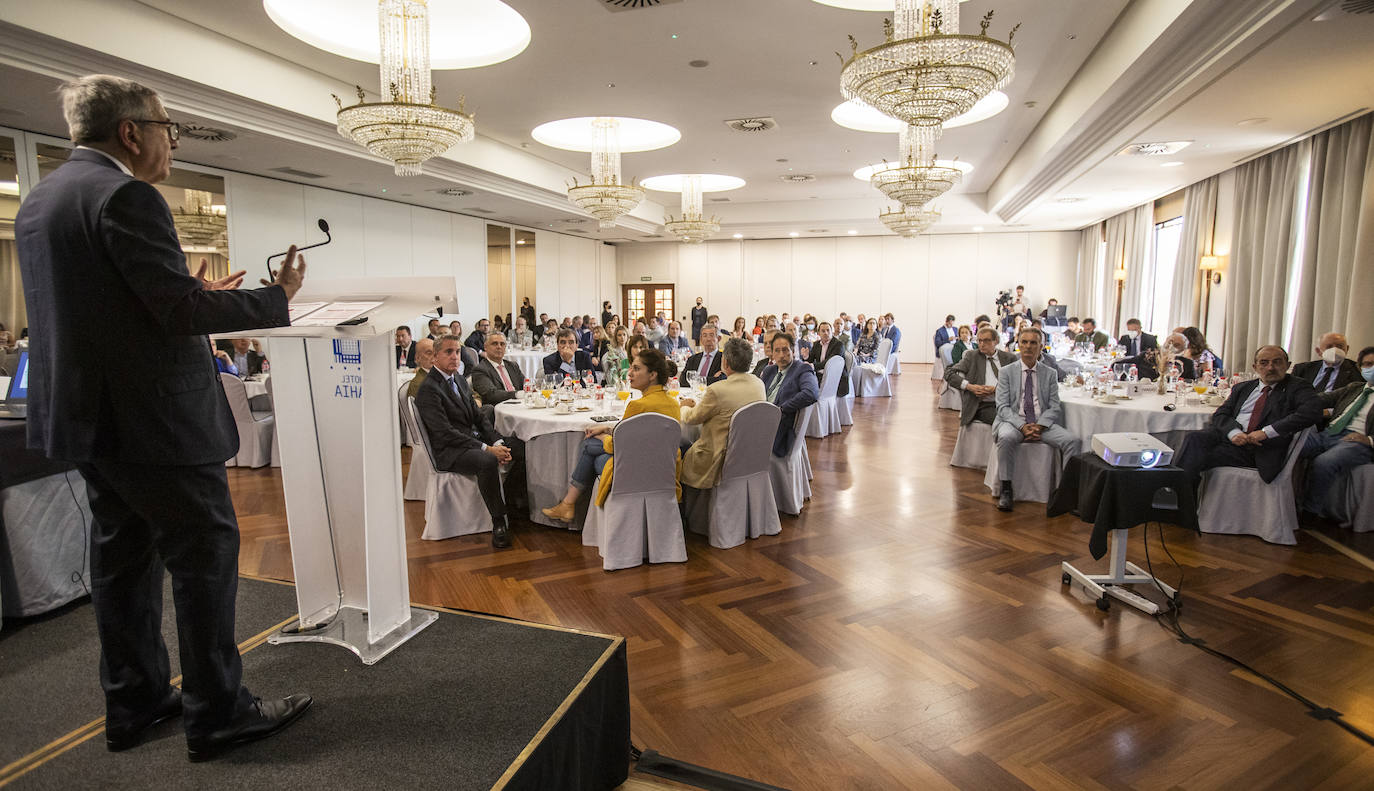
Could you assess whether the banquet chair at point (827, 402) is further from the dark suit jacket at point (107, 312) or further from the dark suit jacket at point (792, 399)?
the dark suit jacket at point (107, 312)

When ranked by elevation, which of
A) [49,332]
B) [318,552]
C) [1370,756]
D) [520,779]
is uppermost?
[49,332]

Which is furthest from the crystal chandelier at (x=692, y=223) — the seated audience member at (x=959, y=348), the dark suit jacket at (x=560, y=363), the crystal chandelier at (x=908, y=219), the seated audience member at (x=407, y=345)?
the seated audience member at (x=407, y=345)

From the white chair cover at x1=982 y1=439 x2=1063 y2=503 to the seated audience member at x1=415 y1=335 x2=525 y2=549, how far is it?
386 cm

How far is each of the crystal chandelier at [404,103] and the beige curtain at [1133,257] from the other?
13.0 m

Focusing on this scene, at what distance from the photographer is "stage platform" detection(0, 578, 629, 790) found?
1.83 meters

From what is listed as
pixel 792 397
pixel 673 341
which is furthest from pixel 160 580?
pixel 673 341

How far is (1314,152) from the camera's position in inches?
312

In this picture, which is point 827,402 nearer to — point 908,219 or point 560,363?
point 560,363

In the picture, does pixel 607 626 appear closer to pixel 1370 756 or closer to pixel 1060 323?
pixel 1370 756

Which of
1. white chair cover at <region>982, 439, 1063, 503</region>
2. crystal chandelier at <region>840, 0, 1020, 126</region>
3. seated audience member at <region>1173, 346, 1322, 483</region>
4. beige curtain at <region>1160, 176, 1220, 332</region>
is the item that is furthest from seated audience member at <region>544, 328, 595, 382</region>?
beige curtain at <region>1160, 176, 1220, 332</region>

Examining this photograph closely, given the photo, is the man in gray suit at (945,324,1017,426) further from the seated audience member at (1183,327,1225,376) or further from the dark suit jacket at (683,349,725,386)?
the dark suit jacket at (683,349,725,386)

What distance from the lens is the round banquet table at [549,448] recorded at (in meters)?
4.88

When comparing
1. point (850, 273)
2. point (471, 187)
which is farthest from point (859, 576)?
point (850, 273)

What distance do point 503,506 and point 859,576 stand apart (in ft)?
7.73
